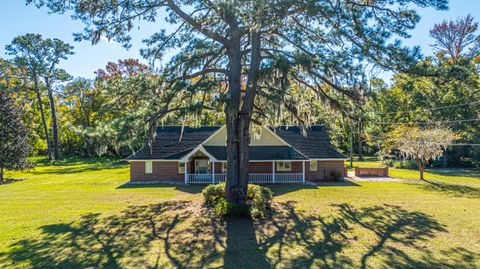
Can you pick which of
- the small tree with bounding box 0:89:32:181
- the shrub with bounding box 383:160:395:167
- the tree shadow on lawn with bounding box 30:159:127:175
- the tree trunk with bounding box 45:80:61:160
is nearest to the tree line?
the small tree with bounding box 0:89:32:181

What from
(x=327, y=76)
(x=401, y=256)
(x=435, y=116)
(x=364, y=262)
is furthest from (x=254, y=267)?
(x=435, y=116)

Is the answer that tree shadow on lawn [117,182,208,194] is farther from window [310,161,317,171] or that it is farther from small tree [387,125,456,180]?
small tree [387,125,456,180]

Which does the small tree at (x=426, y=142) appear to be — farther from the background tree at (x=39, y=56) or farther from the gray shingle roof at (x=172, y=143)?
the background tree at (x=39, y=56)

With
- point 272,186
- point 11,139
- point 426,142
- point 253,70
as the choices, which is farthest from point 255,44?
point 11,139

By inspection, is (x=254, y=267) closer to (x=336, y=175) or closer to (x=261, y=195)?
(x=261, y=195)

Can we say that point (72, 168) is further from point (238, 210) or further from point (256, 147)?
point (238, 210)

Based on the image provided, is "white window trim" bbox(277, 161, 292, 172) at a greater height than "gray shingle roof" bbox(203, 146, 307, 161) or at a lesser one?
lesser
